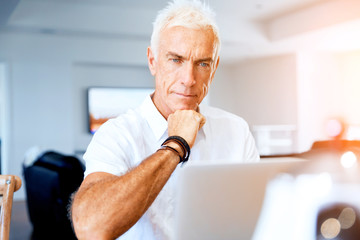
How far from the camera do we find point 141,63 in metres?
7.44

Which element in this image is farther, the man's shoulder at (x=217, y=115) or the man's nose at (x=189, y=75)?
the man's shoulder at (x=217, y=115)

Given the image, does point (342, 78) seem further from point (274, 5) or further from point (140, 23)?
point (140, 23)

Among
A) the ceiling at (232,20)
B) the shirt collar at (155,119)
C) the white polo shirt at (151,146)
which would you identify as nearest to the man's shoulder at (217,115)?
the white polo shirt at (151,146)

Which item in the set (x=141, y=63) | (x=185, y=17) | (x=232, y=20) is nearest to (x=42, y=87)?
(x=141, y=63)

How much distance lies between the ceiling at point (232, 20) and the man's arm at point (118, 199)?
189 inches

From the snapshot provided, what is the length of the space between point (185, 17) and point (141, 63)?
6392 millimetres

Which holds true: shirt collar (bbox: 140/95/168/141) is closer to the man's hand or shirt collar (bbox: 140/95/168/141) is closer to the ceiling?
the man's hand

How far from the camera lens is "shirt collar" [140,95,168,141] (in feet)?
3.87

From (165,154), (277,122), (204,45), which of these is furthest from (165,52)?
(277,122)

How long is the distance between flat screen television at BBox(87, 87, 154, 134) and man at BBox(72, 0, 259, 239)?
20.5ft

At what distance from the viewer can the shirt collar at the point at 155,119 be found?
118cm

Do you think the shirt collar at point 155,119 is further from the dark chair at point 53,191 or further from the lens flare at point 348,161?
the dark chair at point 53,191

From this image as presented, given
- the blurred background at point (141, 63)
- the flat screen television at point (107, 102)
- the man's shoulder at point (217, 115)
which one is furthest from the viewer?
the flat screen television at point (107, 102)

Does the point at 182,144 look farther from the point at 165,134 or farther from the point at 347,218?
the point at 347,218
